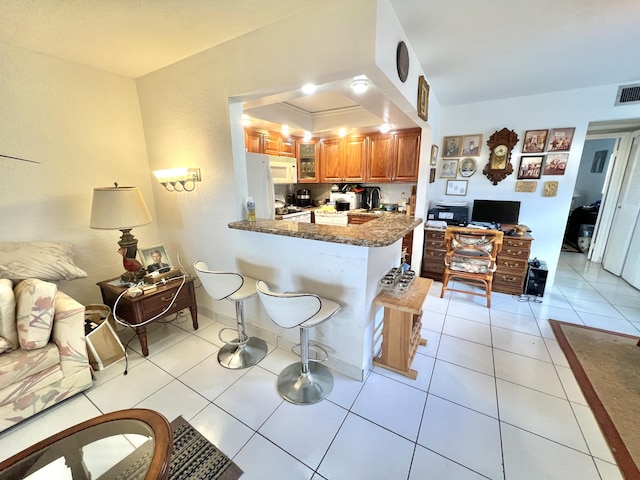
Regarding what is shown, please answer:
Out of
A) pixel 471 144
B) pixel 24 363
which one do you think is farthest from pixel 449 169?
pixel 24 363

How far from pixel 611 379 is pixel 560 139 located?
2.65 meters

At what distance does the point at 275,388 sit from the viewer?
175cm

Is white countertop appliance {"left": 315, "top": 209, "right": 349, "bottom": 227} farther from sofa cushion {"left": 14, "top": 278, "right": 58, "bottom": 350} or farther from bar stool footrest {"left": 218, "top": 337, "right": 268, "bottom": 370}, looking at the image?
sofa cushion {"left": 14, "top": 278, "right": 58, "bottom": 350}

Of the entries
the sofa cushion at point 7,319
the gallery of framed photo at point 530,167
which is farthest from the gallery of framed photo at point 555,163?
the sofa cushion at point 7,319

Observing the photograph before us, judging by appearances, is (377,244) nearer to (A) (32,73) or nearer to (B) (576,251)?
(A) (32,73)

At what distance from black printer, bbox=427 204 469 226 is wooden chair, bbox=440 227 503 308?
1.94 feet

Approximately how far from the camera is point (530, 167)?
322 centimetres

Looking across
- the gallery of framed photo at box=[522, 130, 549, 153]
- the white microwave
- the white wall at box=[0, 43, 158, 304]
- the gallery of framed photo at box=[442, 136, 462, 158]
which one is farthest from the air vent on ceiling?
the white wall at box=[0, 43, 158, 304]

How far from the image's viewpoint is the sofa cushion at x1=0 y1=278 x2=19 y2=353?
1.43m

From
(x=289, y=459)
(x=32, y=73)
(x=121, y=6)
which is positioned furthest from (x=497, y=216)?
(x=32, y=73)

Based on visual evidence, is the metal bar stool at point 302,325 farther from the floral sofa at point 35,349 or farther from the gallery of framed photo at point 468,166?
the gallery of framed photo at point 468,166

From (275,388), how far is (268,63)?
221 cm

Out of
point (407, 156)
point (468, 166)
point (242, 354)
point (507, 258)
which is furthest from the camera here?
point (407, 156)

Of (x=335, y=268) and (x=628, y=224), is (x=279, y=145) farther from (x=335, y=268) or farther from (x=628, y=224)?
(x=628, y=224)
